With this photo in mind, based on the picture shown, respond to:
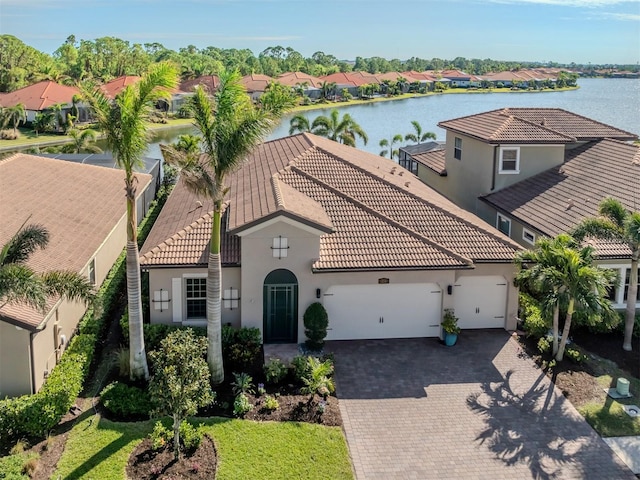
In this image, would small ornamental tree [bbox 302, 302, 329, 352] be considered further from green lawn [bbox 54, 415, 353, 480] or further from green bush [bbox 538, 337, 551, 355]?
green bush [bbox 538, 337, 551, 355]

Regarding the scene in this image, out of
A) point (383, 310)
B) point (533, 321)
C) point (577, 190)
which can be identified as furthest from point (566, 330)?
point (577, 190)

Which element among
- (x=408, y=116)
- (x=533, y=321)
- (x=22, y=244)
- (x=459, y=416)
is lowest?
(x=459, y=416)

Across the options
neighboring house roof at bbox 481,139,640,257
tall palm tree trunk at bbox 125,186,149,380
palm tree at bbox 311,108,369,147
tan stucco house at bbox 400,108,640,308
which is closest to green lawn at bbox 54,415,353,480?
tall palm tree trunk at bbox 125,186,149,380

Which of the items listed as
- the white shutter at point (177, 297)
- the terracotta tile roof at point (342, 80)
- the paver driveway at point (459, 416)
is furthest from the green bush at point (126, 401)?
the terracotta tile roof at point (342, 80)

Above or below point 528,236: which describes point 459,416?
below

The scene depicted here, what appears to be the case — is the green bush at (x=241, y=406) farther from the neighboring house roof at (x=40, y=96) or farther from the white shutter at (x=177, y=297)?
the neighboring house roof at (x=40, y=96)

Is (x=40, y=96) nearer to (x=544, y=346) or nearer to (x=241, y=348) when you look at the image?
(x=241, y=348)

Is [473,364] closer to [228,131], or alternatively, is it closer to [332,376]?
[332,376]
